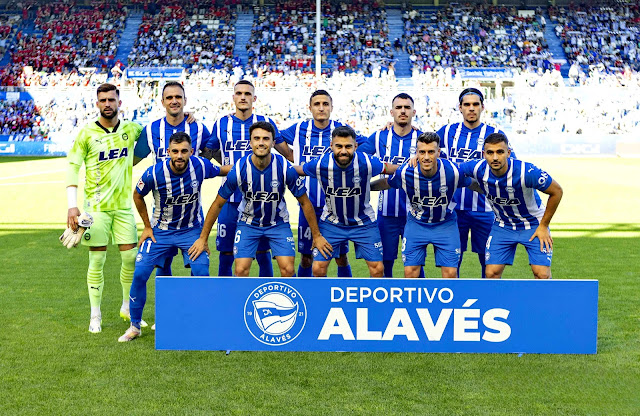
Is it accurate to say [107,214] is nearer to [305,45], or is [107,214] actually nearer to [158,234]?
[158,234]

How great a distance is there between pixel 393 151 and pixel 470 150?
2.33 feet

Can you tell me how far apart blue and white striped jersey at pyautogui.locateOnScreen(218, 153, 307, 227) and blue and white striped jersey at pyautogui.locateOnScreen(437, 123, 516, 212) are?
64.8 inches

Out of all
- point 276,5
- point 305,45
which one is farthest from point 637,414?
point 276,5

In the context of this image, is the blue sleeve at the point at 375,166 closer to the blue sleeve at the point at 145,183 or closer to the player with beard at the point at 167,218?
the player with beard at the point at 167,218

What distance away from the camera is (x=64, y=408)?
4363mm

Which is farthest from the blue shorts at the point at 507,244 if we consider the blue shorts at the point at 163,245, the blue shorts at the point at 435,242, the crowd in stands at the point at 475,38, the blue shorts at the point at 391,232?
the crowd in stands at the point at 475,38

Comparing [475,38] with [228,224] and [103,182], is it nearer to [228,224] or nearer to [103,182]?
[228,224]

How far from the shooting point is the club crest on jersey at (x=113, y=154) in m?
6.10

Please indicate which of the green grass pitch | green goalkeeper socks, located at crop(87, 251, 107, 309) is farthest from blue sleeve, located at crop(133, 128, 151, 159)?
the green grass pitch

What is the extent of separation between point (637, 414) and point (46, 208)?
12.4 m

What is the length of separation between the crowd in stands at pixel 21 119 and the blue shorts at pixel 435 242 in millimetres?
28161

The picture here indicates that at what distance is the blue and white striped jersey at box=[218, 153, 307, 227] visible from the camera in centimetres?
581

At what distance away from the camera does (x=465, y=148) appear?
263 inches

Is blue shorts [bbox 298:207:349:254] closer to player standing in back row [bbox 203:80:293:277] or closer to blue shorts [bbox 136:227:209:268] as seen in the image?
player standing in back row [bbox 203:80:293:277]
